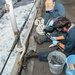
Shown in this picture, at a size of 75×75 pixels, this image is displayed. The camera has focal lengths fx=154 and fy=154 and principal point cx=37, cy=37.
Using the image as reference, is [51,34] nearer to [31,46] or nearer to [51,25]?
[51,25]

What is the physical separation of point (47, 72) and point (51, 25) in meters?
1.39

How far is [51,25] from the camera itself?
4133mm

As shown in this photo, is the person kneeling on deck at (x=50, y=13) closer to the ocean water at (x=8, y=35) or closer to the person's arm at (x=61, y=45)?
the person's arm at (x=61, y=45)

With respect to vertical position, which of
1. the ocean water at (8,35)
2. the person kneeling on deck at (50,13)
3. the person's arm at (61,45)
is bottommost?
the ocean water at (8,35)

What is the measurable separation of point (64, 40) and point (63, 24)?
407 mm

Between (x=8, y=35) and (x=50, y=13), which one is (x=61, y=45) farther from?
(x=8, y=35)

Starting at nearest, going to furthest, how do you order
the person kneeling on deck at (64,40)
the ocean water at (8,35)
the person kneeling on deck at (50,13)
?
the person kneeling on deck at (64,40), the person kneeling on deck at (50,13), the ocean water at (8,35)

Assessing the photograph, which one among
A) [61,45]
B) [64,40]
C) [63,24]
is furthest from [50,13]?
[61,45]

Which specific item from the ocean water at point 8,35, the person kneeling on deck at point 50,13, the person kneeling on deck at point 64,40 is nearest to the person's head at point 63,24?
the person kneeling on deck at point 64,40

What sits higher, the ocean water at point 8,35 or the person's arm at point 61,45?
the person's arm at point 61,45

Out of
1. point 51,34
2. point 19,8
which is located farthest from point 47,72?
point 19,8

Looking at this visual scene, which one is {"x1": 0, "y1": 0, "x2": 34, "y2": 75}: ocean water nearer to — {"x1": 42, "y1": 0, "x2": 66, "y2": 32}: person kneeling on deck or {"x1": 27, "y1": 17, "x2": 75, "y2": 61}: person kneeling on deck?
{"x1": 42, "y1": 0, "x2": 66, "y2": 32}: person kneeling on deck

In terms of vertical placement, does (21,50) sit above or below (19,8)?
above

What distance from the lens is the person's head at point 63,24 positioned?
12.1ft
